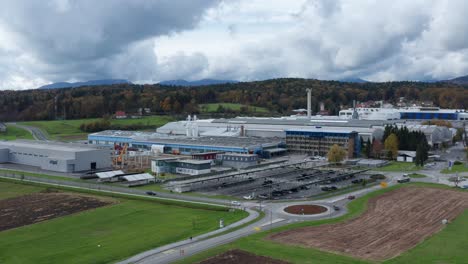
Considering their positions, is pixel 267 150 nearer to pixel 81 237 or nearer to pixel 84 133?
pixel 81 237

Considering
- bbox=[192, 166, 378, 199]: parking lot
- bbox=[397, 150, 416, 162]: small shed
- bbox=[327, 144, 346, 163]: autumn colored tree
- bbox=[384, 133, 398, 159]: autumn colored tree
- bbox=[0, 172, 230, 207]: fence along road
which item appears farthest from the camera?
bbox=[384, 133, 398, 159]: autumn colored tree

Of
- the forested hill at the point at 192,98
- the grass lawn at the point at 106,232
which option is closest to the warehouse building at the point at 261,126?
the forested hill at the point at 192,98

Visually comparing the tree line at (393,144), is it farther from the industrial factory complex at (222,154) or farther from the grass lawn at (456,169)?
the grass lawn at (456,169)

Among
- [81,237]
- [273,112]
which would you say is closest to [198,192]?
[81,237]

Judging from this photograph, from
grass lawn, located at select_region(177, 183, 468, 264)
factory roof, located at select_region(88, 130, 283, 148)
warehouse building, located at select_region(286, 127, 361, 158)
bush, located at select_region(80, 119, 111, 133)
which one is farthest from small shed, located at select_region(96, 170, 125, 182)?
bush, located at select_region(80, 119, 111, 133)

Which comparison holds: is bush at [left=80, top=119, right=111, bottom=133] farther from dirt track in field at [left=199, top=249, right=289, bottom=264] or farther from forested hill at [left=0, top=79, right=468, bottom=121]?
dirt track in field at [left=199, top=249, right=289, bottom=264]

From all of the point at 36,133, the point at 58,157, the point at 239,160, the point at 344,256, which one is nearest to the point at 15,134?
the point at 36,133
